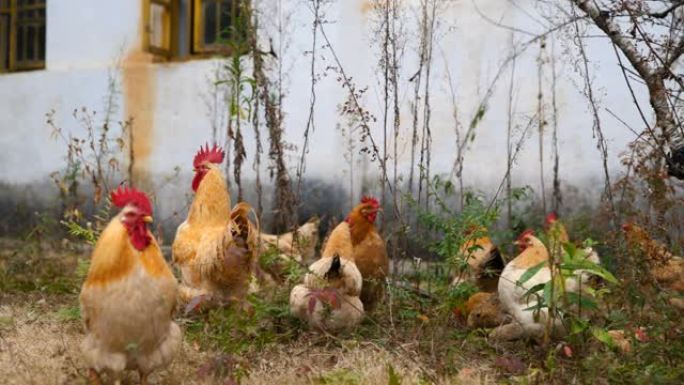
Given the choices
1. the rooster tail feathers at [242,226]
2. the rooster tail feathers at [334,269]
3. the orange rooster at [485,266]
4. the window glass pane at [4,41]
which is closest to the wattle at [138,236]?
the rooster tail feathers at [334,269]

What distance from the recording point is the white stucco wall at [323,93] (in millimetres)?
7504

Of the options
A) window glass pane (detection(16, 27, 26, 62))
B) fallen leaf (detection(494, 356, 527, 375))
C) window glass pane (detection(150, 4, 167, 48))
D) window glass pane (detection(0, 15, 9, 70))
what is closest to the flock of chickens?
fallen leaf (detection(494, 356, 527, 375))

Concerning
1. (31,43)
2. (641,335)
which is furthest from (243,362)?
(31,43)

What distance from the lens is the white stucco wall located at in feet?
24.6

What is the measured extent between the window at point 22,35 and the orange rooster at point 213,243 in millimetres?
5405

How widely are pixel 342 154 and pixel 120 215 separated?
4.48m

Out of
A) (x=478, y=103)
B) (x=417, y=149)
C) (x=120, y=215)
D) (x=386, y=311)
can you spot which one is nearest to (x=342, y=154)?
(x=417, y=149)

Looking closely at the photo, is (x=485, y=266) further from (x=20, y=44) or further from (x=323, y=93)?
(x=20, y=44)

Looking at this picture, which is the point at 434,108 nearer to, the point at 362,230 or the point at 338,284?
the point at 362,230

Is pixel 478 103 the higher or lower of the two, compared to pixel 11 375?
higher

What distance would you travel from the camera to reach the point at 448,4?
7629 mm

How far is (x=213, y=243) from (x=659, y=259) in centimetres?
257

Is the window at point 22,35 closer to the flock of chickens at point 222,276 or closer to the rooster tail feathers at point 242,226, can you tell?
the flock of chickens at point 222,276

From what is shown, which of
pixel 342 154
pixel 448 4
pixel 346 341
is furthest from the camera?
pixel 342 154
